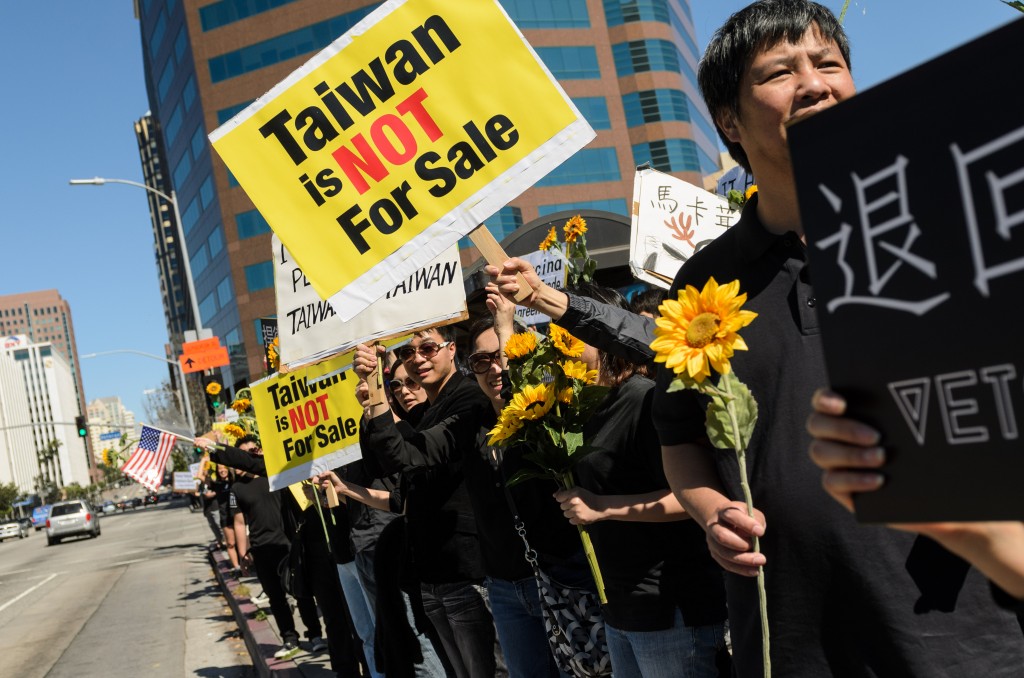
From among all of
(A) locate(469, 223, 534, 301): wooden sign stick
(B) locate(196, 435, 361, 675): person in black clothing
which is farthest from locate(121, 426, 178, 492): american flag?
(A) locate(469, 223, 534, 301): wooden sign stick

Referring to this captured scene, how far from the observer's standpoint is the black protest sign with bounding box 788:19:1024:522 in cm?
97

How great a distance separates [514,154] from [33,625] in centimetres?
1382

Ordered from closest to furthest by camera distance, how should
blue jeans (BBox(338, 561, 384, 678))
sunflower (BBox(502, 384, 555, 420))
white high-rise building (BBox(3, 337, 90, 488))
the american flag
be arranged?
sunflower (BBox(502, 384, 555, 420)) < blue jeans (BBox(338, 561, 384, 678)) < the american flag < white high-rise building (BBox(3, 337, 90, 488))

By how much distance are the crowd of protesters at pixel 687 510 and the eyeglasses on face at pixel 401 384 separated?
1cm

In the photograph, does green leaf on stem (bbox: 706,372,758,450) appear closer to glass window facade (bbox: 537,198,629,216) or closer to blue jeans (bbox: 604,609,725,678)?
blue jeans (bbox: 604,609,725,678)

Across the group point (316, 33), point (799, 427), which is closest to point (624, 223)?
point (799, 427)

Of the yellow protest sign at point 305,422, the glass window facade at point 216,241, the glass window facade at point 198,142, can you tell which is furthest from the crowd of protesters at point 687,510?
the glass window facade at point 198,142

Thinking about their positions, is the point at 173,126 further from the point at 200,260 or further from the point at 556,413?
the point at 556,413

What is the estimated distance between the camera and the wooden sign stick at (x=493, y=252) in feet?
8.95

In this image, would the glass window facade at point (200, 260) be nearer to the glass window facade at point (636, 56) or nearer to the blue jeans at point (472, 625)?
the glass window facade at point (636, 56)

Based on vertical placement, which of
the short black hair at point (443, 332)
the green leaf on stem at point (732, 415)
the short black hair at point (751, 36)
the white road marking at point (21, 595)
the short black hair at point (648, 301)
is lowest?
the white road marking at point (21, 595)

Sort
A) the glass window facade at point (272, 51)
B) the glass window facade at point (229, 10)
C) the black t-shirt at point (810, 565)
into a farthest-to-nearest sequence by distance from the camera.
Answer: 1. the glass window facade at point (229, 10)
2. the glass window facade at point (272, 51)
3. the black t-shirt at point (810, 565)

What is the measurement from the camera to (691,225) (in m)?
5.91

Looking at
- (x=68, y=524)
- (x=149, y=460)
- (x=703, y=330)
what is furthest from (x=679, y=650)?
(x=68, y=524)
